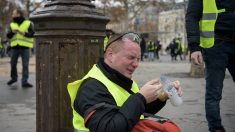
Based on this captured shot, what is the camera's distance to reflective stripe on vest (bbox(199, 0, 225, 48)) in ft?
15.0

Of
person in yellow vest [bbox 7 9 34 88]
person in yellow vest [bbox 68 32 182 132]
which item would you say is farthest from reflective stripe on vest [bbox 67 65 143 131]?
person in yellow vest [bbox 7 9 34 88]

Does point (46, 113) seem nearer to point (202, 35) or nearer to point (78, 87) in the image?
point (78, 87)

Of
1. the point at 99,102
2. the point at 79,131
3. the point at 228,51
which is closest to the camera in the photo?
the point at 99,102

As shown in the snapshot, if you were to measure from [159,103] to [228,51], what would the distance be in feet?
6.07

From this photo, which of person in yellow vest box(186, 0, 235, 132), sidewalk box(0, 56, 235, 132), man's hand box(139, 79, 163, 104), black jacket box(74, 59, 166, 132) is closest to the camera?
black jacket box(74, 59, 166, 132)

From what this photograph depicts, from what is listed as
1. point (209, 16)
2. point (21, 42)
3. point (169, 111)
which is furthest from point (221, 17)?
point (21, 42)

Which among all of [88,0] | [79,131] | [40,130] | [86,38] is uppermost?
[88,0]

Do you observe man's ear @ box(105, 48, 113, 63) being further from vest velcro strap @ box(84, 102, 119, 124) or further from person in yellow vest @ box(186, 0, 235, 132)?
person in yellow vest @ box(186, 0, 235, 132)

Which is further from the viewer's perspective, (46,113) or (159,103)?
(46,113)

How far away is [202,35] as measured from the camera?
15.1ft

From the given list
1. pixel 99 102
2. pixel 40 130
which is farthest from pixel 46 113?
pixel 99 102

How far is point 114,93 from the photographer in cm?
264

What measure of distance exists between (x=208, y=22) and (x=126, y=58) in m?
2.08

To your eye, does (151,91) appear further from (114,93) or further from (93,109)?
(93,109)
